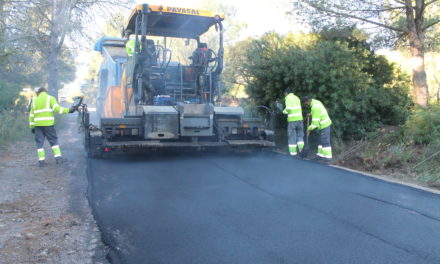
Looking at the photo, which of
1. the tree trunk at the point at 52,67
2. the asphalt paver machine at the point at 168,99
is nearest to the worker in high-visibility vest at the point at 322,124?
the asphalt paver machine at the point at 168,99

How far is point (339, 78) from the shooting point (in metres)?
8.43

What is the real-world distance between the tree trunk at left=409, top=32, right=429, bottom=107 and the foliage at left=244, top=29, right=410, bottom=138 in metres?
0.33

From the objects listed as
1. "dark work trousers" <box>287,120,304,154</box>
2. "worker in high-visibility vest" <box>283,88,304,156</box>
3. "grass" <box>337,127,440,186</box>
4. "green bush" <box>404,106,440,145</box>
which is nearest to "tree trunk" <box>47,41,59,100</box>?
"worker in high-visibility vest" <box>283,88,304,156</box>

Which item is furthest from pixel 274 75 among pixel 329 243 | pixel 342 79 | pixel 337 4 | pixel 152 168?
pixel 329 243

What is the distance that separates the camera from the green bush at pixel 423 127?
7285 mm

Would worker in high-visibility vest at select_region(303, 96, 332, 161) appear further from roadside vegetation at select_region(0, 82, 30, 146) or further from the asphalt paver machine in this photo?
roadside vegetation at select_region(0, 82, 30, 146)

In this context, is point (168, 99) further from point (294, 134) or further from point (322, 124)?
point (322, 124)

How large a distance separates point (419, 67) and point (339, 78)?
1934 millimetres

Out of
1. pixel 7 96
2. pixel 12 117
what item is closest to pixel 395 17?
pixel 12 117

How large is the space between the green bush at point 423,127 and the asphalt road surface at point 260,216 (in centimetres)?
207

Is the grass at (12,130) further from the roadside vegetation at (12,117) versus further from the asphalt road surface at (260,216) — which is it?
the asphalt road surface at (260,216)

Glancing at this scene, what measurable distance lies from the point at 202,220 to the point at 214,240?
0.55 metres

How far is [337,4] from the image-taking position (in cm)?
915

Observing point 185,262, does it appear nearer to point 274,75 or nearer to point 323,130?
point 323,130
